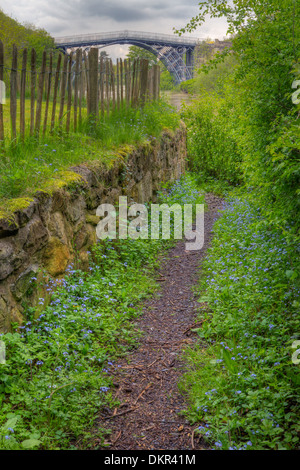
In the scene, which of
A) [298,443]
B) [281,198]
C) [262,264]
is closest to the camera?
Answer: [298,443]

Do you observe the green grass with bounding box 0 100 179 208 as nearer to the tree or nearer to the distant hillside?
the tree

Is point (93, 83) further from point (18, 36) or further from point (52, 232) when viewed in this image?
point (18, 36)

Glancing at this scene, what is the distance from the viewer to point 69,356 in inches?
133

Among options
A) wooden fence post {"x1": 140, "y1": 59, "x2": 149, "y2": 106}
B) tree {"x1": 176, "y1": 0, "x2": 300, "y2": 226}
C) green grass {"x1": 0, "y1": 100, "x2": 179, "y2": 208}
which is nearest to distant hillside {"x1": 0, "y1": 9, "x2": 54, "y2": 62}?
wooden fence post {"x1": 140, "y1": 59, "x2": 149, "y2": 106}

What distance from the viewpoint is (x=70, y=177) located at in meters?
4.87

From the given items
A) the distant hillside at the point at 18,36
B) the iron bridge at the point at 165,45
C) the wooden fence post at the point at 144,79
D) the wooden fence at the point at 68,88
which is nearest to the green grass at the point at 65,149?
the wooden fence at the point at 68,88

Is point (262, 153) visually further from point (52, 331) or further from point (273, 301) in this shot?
point (52, 331)

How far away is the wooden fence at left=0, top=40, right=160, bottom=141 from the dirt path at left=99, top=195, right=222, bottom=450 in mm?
2960

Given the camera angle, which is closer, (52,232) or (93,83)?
(52,232)

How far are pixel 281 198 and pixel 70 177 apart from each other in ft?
8.46

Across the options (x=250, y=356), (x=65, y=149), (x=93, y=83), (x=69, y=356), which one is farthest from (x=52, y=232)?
(x=93, y=83)

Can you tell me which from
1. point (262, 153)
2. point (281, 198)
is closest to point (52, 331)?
point (281, 198)

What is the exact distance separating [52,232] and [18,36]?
16116 mm

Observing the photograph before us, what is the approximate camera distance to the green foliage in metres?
2.71
